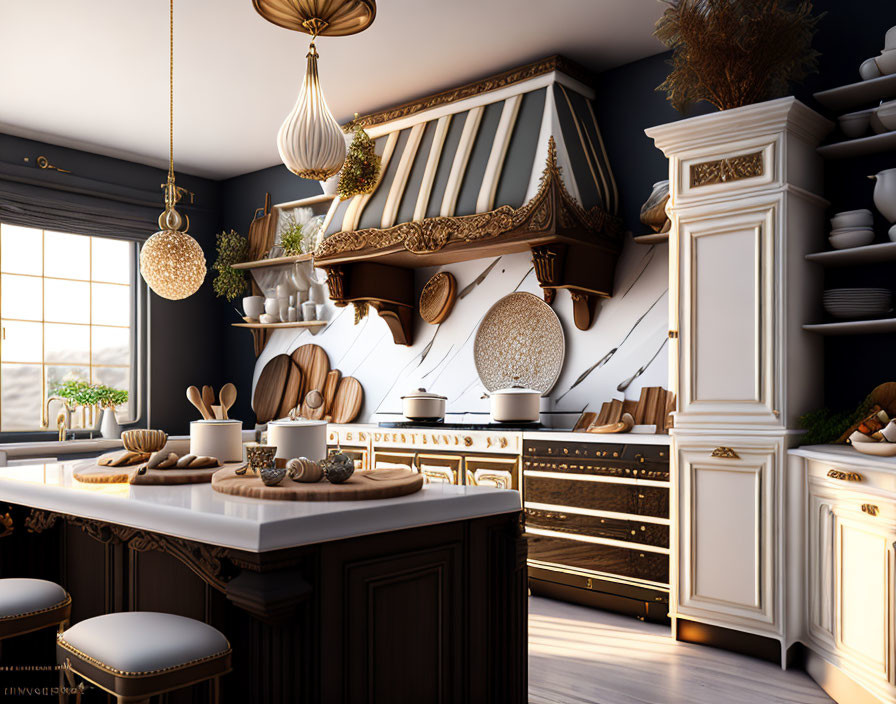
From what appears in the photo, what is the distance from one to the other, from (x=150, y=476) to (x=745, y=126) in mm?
2784

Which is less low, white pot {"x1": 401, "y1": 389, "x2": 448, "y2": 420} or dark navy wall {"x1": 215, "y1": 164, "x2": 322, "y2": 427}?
dark navy wall {"x1": 215, "y1": 164, "x2": 322, "y2": 427}

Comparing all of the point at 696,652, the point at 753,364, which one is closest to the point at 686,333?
the point at 753,364

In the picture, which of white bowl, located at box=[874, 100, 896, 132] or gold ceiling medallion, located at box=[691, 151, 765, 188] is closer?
white bowl, located at box=[874, 100, 896, 132]

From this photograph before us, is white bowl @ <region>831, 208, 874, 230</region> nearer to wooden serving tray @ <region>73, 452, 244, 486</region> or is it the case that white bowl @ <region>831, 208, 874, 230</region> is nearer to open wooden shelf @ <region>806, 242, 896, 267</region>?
open wooden shelf @ <region>806, 242, 896, 267</region>

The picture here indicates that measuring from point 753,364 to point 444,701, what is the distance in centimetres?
216

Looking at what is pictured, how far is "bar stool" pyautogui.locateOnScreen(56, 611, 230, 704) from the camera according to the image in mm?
1507

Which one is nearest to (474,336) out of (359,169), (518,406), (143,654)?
(518,406)

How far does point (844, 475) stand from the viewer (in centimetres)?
278

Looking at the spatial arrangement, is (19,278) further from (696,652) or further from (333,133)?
(696,652)

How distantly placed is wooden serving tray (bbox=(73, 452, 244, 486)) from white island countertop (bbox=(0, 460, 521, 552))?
1.1 inches

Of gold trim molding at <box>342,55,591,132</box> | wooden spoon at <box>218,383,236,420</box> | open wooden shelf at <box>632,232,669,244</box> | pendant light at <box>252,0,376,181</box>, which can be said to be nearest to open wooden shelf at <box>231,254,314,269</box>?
gold trim molding at <box>342,55,591,132</box>

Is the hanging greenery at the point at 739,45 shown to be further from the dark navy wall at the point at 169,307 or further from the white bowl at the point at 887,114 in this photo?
the dark navy wall at the point at 169,307

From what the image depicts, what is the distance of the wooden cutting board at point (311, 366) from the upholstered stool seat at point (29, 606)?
12.7ft

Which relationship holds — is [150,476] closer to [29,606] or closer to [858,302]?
[29,606]
